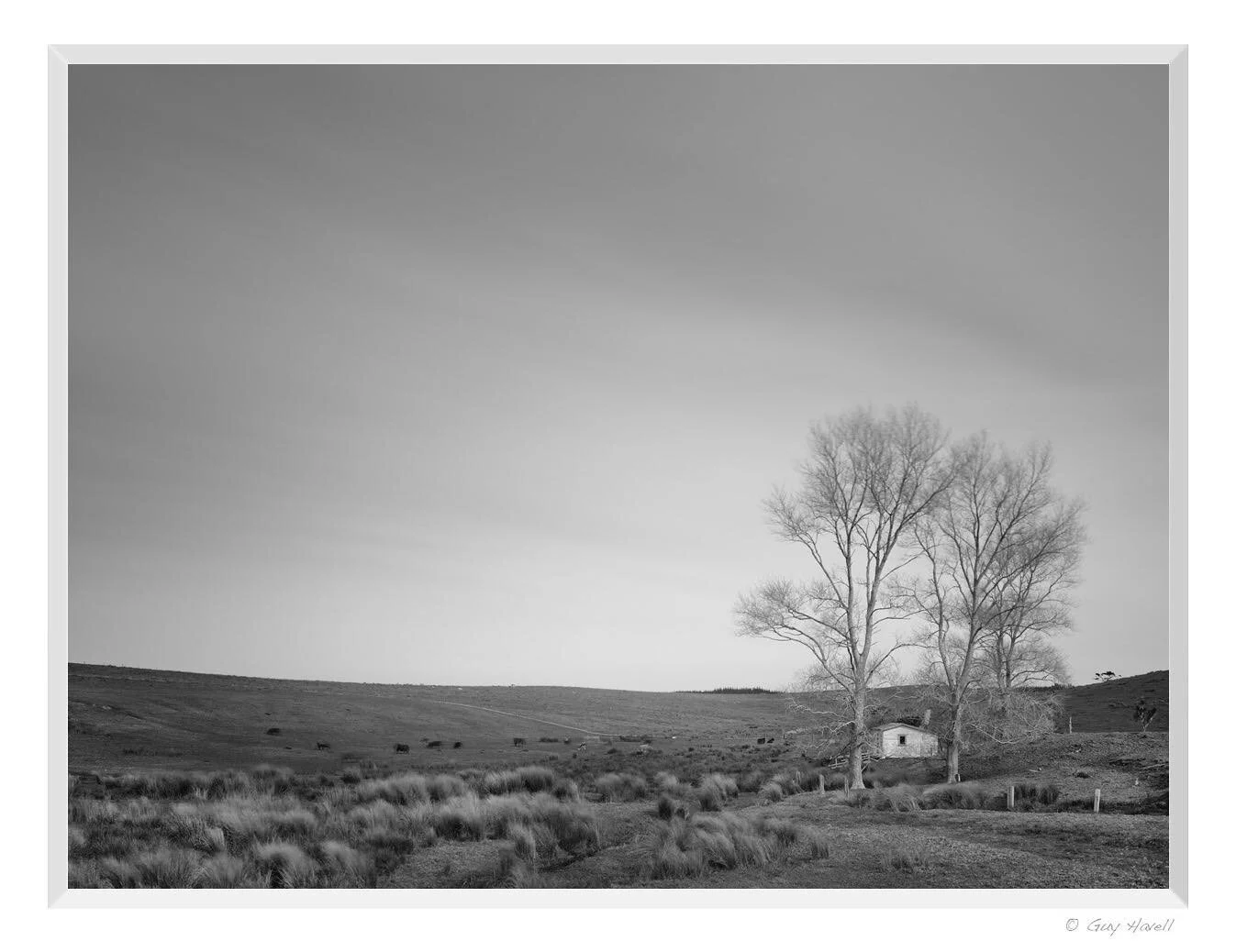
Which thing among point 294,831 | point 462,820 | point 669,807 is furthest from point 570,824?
point 294,831

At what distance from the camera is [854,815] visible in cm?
868

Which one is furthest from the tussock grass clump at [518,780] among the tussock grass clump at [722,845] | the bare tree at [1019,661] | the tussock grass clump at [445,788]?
the bare tree at [1019,661]

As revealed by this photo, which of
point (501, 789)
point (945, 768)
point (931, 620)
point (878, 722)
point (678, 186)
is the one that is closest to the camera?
point (678, 186)

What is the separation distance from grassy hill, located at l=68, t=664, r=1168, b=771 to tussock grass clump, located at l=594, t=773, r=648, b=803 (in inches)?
99.6

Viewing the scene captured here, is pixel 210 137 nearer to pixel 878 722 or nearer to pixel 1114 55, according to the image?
pixel 1114 55

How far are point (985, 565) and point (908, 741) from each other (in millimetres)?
6955

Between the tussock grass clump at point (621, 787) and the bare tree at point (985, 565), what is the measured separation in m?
4.55

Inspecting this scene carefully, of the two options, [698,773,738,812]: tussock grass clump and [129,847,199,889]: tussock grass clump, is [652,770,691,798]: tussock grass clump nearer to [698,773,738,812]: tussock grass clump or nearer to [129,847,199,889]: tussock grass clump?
[698,773,738,812]: tussock grass clump

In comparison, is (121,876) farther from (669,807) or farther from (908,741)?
(908,741)

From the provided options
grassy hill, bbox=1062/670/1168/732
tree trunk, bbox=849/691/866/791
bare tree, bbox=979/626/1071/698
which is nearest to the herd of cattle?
bare tree, bbox=979/626/1071/698

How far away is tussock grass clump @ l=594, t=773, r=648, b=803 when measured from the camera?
1054 centimetres
